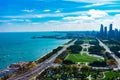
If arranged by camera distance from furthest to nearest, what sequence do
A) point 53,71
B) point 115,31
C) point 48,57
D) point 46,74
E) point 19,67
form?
point 115,31 → point 48,57 → point 19,67 → point 53,71 → point 46,74

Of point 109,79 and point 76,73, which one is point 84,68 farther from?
point 109,79

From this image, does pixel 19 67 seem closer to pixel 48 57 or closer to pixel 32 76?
pixel 32 76

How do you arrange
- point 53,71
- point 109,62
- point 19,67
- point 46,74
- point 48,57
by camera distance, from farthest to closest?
1. point 48,57
2. point 109,62
3. point 19,67
4. point 53,71
5. point 46,74

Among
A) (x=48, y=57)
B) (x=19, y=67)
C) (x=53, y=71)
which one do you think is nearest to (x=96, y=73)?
(x=53, y=71)

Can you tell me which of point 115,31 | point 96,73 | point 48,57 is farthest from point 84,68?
point 115,31

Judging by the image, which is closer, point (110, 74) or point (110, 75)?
point (110, 75)

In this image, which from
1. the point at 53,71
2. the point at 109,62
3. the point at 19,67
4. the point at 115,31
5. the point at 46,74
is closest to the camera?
the point at 46,74

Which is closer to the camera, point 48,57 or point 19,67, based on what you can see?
point 19,67

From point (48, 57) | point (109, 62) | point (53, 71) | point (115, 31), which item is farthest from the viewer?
point (115, 31)

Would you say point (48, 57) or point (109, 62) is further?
point (48, 57)
